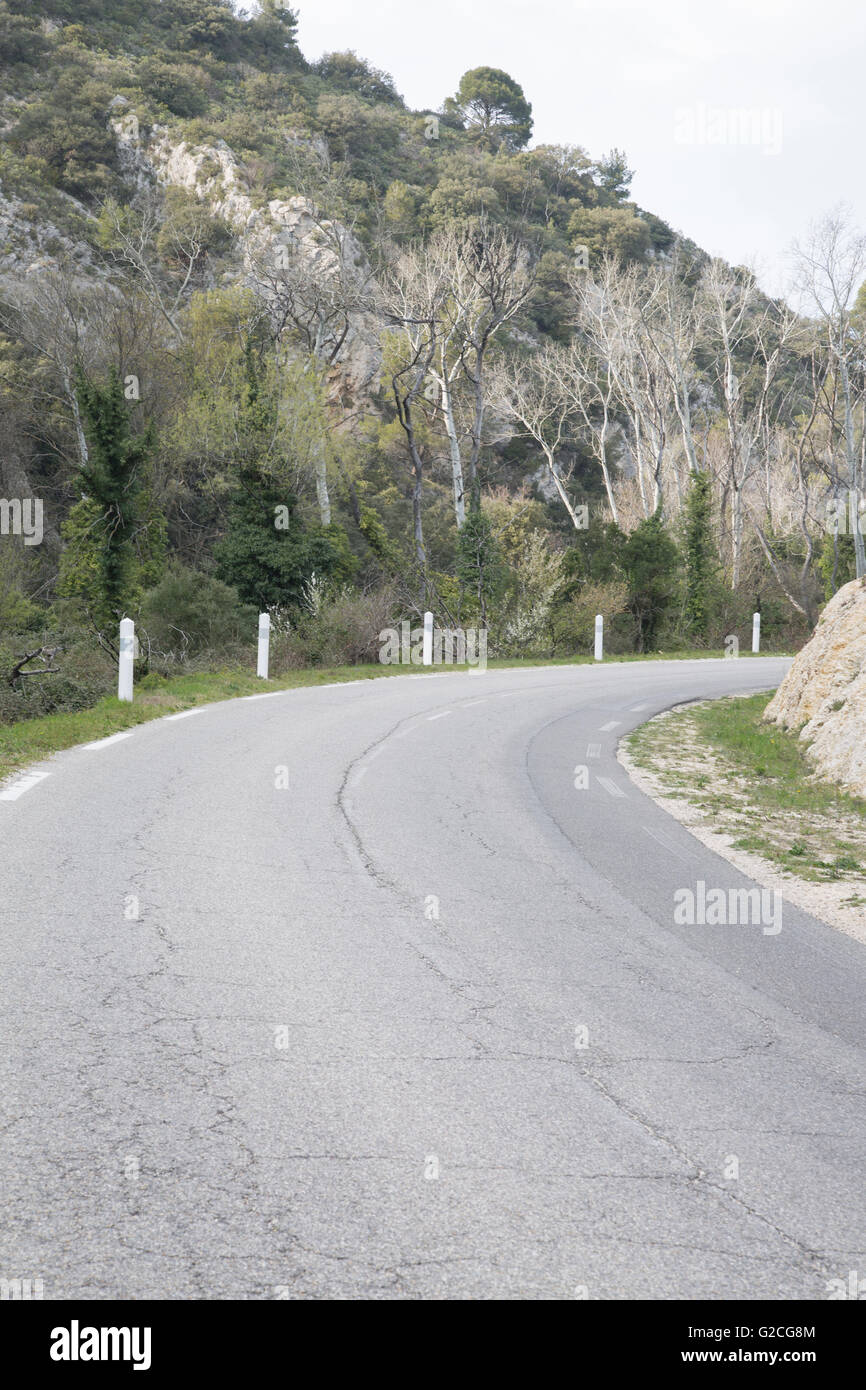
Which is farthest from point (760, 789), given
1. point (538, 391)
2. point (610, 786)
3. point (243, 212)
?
point (243, 212)

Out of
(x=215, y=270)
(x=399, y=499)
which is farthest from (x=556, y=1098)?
(x=215, y=270)

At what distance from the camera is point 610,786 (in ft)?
38.5

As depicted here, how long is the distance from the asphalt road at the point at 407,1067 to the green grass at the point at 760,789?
0.92m

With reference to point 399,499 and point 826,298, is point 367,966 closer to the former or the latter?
point 826,298

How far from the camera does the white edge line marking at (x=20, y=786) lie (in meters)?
9.62

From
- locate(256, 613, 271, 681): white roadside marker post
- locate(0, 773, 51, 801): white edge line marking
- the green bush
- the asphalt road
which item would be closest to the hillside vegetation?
the green bush

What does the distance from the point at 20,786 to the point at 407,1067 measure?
22.7 ft

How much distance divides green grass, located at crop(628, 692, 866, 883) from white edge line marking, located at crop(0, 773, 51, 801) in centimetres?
614

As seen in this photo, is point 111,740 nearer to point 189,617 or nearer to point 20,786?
point 20,786

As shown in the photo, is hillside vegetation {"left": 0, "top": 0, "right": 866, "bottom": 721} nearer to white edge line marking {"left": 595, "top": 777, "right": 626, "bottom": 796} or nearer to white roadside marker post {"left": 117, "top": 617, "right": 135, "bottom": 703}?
white roadside marker post {"left": 117, "top": 617, "right": 135, "bottom": 703}

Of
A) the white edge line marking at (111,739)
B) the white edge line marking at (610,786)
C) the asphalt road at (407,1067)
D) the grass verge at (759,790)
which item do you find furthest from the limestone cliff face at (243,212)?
the asphalt road at (407,1067)

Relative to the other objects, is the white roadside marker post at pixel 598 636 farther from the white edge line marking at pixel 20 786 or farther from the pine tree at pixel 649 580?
the white edge line marking at pixel 20 786

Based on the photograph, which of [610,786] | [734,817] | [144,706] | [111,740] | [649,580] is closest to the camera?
[734,817]
